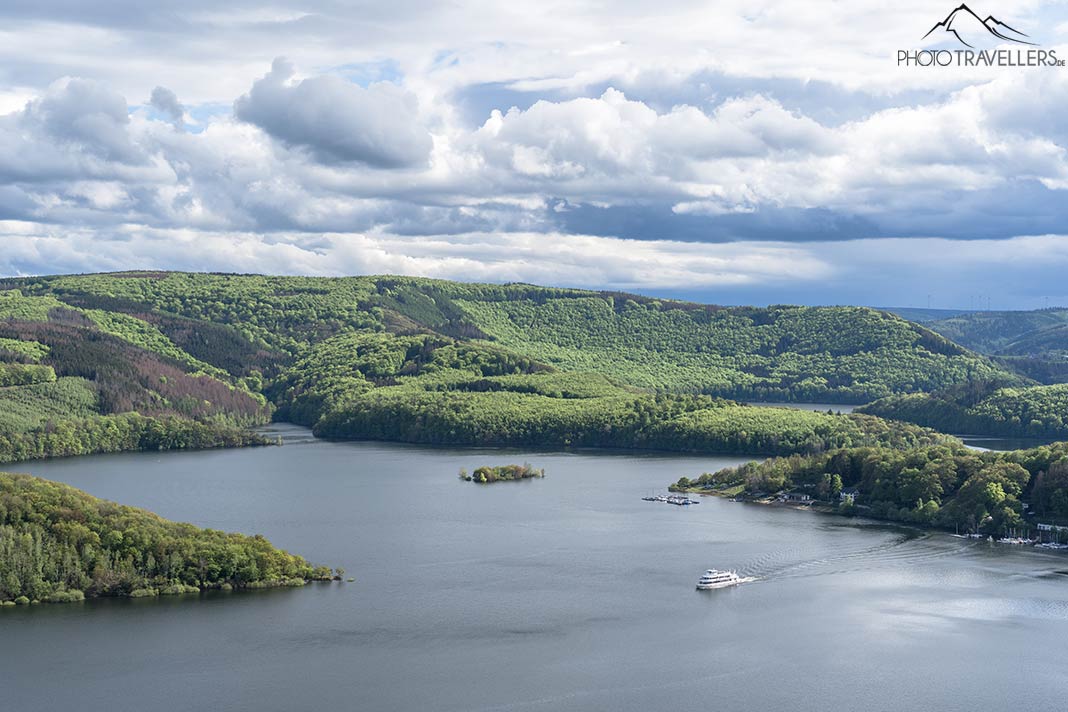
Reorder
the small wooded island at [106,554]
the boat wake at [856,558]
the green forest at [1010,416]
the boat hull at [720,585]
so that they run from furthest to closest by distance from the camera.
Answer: the green forest at [1010,416] < the boat wake at [856,558] < the boat hull at [720,585] < the small wooded island at [106,554]

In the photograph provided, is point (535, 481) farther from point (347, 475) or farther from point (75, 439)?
point (75, 439)

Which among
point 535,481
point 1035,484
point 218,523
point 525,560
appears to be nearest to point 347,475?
point 535,481

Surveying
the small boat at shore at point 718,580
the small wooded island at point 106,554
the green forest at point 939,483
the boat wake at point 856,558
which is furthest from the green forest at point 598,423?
the small wooded island at point 106,554

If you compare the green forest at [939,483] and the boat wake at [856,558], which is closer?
the boat wake at [856,558]

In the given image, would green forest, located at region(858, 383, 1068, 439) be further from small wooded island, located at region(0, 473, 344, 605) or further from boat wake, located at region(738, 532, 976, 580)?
small wooded island, located at region(0, 473, 344, 605)

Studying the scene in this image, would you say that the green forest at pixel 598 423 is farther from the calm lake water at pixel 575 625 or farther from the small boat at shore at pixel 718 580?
the small boat at shore at pixel 718 580

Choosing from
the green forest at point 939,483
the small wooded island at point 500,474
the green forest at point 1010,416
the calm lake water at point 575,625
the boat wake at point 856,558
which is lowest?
the calm lake water at point 575,625

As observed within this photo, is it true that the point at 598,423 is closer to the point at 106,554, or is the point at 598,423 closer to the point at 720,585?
the point at 720,585
